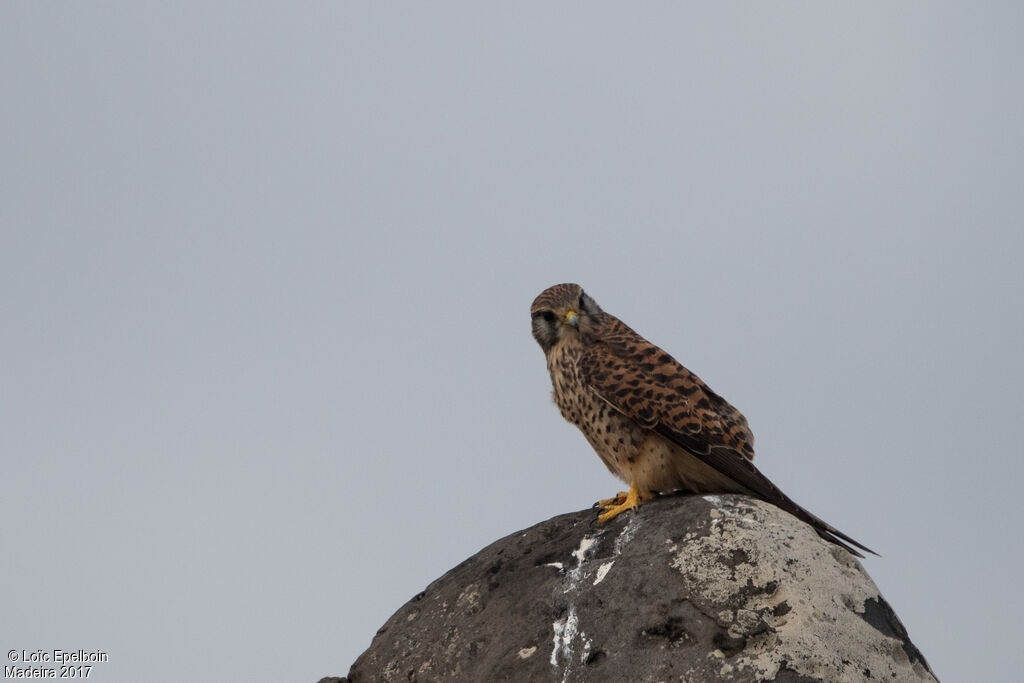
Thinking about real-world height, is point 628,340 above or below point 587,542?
above

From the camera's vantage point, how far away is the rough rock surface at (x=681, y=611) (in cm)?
492

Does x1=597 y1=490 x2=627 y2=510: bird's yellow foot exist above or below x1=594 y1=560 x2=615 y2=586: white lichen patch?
above

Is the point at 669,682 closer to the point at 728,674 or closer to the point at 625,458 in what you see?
the point at 728,674

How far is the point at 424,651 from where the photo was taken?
19.7 ft

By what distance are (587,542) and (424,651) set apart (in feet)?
3.44

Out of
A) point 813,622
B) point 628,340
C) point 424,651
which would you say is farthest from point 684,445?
point 424,651

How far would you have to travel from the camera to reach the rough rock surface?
16.1 ft

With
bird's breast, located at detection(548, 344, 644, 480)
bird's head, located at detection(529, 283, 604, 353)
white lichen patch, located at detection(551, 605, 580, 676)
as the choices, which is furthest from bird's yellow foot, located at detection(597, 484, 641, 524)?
bird's head, located at detection(529, 283, 604, 353)

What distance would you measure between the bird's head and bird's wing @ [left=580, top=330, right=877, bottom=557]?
0.43 feet

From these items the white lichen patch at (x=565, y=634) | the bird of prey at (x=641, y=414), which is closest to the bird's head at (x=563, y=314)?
the bird of prey at (x=641, y=414)

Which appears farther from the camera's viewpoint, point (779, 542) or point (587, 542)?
point (587, 542)

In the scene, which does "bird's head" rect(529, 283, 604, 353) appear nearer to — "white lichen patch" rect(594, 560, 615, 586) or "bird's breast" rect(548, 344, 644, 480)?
"bird's breast" rect(548, 344, 644, 480)

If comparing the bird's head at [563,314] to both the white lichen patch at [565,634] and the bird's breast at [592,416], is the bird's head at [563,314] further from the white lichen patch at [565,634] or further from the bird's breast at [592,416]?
the white lichen patch at [565,634]

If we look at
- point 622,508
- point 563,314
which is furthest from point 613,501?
point 563,314
